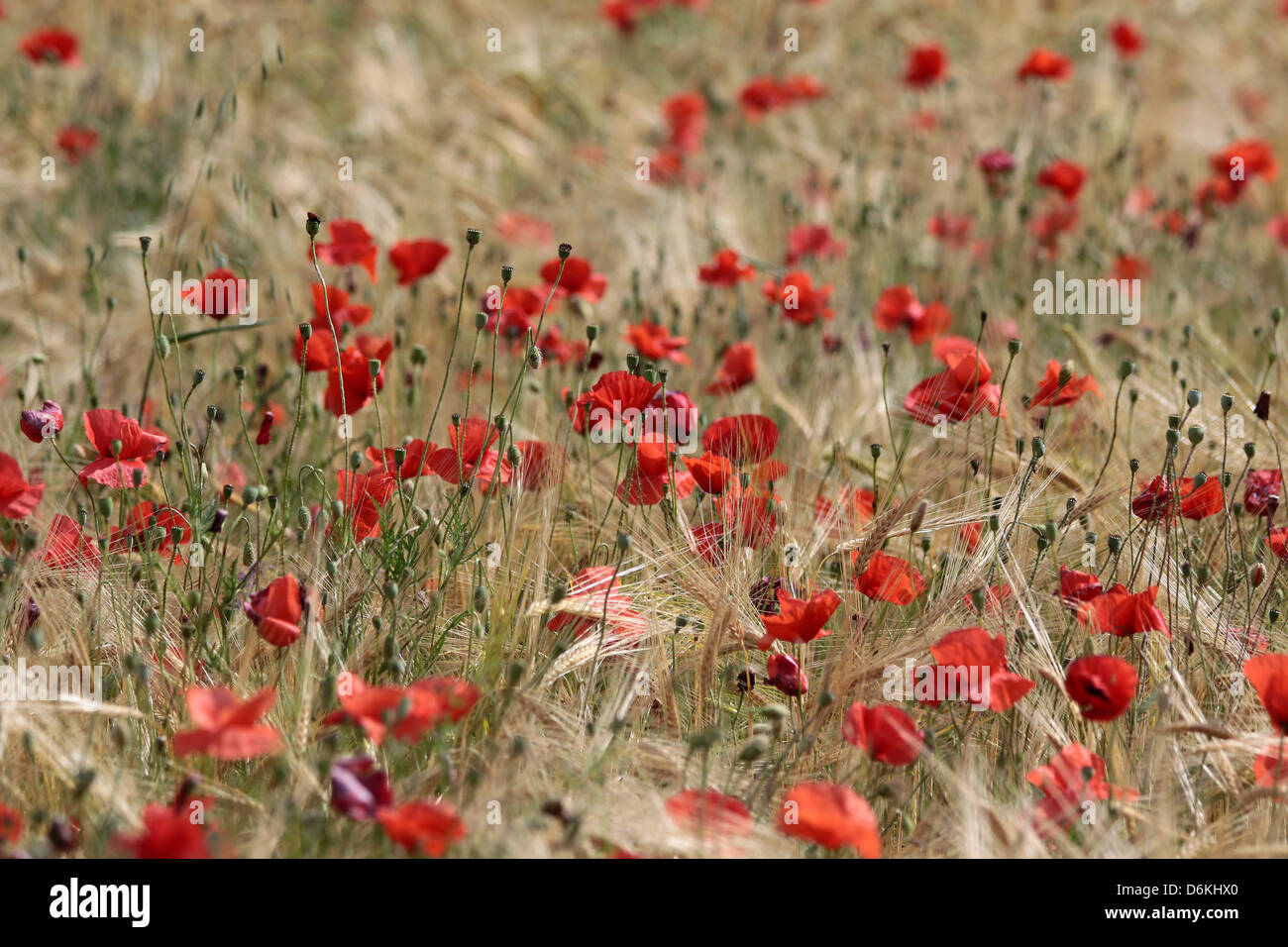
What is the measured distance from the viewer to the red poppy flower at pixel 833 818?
4.53ft

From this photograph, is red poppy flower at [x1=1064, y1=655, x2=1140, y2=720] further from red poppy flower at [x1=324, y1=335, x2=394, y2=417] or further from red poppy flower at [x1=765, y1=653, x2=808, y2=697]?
red poppy flower at [x1=324, y1=335, x2=394, y2=417]

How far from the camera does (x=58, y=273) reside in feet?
11.4

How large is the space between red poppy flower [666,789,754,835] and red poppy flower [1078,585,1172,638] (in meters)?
0.59

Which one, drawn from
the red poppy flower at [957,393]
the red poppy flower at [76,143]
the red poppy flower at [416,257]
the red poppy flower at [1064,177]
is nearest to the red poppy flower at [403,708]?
the red poppy flower at [957,393]

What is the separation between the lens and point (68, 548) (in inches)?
78.0

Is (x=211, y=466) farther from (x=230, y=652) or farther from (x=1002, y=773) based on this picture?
(x=1002, y=773)

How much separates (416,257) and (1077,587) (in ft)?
4.69

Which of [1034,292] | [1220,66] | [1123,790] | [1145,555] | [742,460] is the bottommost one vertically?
[1123,790]

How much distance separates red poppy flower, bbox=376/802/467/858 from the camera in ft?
4.36

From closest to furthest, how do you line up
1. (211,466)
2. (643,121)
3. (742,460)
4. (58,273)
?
(742,460)
(211,466)
(58,273)
(643,121)

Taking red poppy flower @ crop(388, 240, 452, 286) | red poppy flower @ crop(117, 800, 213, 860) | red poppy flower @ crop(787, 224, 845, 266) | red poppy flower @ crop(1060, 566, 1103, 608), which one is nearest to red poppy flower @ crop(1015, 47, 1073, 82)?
red poppy flower @ crop(787, 224, 845, 266)

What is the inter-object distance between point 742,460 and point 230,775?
0.97 m

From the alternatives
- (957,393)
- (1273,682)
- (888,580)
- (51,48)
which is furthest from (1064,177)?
(51,48)

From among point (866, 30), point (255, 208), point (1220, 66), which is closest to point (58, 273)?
point (255, 208)
